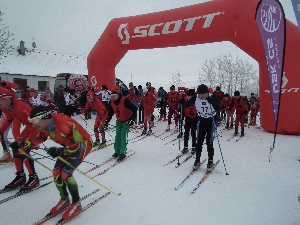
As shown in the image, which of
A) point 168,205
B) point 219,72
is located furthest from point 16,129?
point 219,72

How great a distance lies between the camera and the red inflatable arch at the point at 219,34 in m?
7.86

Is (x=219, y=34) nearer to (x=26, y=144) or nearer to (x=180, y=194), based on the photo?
(x=180, y=194)

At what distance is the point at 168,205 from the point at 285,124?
22.0ft

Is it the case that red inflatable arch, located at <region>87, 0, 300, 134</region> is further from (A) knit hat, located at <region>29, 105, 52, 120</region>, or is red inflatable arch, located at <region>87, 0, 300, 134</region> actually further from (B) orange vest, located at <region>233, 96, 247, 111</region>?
(A) knit hat, located at <region>29, 105, 52, 120</region>

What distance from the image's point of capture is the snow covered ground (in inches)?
127

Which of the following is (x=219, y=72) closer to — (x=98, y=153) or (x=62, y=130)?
(x=98, y=153)

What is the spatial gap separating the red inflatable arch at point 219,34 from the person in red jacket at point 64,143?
728cm

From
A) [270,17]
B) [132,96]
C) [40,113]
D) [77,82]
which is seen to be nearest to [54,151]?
[40,113]

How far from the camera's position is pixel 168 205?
3.58 metres

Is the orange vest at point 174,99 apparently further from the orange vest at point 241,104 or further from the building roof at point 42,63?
the building roof at point 42,63

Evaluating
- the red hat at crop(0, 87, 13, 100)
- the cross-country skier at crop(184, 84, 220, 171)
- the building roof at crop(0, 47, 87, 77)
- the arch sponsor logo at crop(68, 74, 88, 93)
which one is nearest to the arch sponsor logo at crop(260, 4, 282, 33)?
the cross-country skier at crop(184, 84, 220, 171)

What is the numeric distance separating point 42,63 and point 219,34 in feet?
89.9

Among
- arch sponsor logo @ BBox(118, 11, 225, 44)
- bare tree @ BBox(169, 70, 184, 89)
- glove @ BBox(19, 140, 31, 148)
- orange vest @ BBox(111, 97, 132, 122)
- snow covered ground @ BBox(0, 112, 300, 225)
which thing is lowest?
snow covered ground @ BBox(0, 112, 300, 225)

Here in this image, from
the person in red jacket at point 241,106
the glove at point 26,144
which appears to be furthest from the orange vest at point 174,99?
the glove at point 26,144
